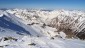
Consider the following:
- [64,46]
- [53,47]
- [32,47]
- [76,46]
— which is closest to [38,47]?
[32,47]

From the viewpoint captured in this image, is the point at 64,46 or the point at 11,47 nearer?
the point at 11,47

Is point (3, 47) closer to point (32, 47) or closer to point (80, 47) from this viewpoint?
point (32, 47)

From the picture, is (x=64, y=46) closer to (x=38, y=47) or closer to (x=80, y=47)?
(x=80, y=47)

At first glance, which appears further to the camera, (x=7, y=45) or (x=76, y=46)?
(x=76, y=46)

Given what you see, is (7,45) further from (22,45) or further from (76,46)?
(76,46)

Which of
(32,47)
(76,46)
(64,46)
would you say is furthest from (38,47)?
(76,46)

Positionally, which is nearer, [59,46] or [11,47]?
[11,47]

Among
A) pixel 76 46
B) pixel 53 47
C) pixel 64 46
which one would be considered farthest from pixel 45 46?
pixel 76 46
